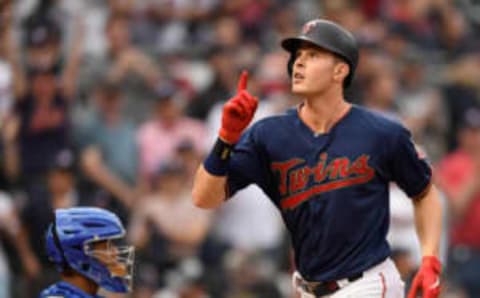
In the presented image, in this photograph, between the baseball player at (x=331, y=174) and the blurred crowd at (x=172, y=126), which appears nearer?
the baseball player at (x=331, y=174)

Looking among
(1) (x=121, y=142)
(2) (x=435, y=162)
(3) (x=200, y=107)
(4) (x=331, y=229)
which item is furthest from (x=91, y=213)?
(2) (x=435, y=162)

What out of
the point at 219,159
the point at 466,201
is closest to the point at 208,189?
the point at 219,159

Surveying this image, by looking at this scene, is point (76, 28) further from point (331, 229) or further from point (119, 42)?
point (331, 229)

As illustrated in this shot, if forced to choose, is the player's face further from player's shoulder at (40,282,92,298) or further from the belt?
player's shoulder at (40,282,92,298)

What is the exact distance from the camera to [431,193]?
8227 millimetres

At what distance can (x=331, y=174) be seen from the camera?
8.00m

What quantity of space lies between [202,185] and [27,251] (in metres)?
4.37

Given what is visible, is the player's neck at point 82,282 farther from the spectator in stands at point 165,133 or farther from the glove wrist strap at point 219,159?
the spectator in stands at point 165,133

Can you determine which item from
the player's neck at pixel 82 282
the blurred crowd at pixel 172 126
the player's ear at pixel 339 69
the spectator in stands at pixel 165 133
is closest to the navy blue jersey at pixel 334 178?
the player's ear at pixel 339 69

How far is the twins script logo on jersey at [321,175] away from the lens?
8.00m

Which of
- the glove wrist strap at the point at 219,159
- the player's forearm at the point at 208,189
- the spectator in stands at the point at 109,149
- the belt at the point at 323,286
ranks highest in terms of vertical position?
the glove wrist strap at the point at 219,159

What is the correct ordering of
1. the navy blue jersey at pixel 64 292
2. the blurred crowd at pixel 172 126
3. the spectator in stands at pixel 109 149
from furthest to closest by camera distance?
the spectator in stands at pixel 109 149
the blurred crowd at pixel 172 126
the navy blue jersey at pixel 64 292

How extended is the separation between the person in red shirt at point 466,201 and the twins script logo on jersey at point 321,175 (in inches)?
216

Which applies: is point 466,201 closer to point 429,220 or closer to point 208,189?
point 429,220
